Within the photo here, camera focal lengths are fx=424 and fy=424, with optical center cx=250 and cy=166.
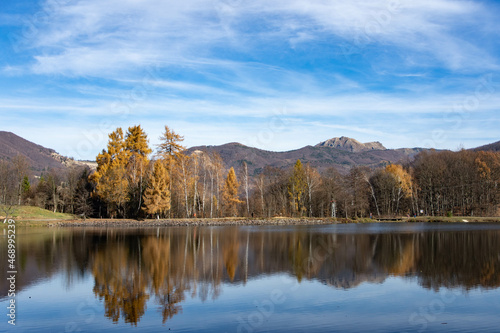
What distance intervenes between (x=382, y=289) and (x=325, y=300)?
102 inches

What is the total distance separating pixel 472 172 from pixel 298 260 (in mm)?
58009

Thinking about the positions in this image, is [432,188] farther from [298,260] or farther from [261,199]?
[298,260]

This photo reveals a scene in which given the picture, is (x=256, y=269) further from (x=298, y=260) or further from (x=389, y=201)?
(x=389, y=201)

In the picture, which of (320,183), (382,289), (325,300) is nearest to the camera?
(325,300)

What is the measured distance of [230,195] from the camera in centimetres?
6812

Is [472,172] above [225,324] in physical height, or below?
above

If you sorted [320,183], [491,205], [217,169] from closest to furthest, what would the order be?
1. [217,169]
2. [491,205]
3. [320,183]

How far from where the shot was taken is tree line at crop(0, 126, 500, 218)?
5866 centimetres

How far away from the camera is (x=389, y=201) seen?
73188mm

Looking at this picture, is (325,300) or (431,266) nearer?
(325,300)

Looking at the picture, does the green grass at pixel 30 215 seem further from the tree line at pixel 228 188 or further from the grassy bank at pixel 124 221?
the tree line at pixel 228 188

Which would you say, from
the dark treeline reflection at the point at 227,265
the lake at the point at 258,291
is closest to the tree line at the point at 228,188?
the dark treeline reflection at the point at 227,265

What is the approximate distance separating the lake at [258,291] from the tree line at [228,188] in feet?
115

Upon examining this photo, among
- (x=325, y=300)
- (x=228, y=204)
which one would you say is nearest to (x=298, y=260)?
(x=325, y=300)
